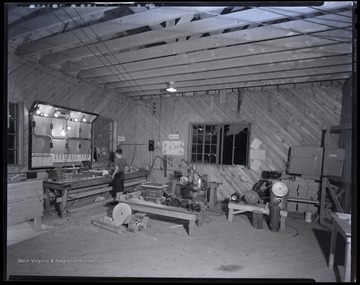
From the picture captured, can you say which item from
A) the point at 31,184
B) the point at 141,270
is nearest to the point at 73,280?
the point at 141,270

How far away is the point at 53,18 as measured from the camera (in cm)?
427

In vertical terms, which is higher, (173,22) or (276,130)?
(173,22)

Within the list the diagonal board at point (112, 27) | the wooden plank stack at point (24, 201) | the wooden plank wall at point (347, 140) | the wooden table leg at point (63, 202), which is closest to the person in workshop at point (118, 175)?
the wooden table leg at point (63, 202)

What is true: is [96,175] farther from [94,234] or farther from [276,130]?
[276,130]

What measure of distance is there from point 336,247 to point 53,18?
7803 millimetres

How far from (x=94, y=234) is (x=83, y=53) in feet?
14.9

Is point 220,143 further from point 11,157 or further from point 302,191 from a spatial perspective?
point 11,157

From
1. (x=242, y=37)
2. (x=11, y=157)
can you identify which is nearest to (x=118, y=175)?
(x=11, y=157)

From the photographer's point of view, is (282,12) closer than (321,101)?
Yes

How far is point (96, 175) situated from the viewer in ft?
24.8

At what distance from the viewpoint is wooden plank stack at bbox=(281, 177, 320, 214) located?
273 inches

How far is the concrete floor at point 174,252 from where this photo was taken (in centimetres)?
373

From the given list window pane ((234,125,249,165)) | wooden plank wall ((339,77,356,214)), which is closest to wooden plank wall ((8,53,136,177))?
window pane ((234,125,249,165))

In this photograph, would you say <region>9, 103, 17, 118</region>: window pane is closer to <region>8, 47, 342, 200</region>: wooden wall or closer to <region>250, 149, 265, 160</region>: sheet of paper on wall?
→ <region>8, 47, 342, 200</region>: wooden wall
